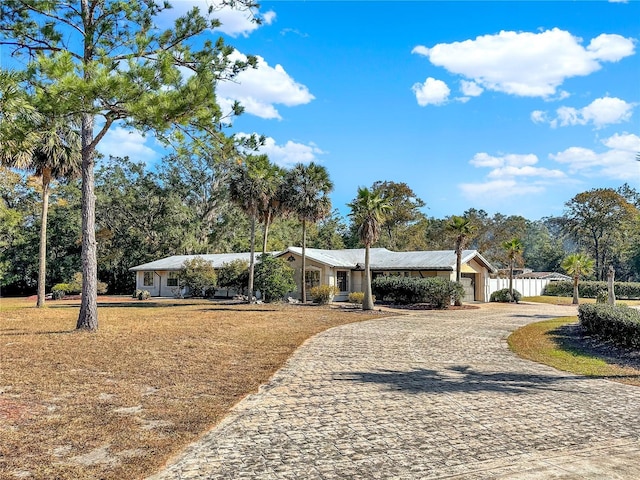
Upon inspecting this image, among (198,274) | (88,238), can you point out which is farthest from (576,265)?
(88,238)

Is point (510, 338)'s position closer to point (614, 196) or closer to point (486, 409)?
point (486, 409)

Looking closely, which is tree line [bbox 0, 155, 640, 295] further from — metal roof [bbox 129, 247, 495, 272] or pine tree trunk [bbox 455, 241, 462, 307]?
pine tree trunk [bbox 455, 241, 462, 307]

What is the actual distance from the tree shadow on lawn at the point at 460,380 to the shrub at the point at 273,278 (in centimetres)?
2058

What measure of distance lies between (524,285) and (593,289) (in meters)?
6.43

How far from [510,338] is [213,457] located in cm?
1282

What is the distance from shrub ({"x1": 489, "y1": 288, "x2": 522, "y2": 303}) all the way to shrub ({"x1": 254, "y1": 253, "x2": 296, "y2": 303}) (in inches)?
625

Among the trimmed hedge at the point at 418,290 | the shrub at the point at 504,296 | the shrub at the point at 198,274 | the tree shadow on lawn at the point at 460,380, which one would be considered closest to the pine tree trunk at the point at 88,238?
the tree shadow on lawn at the point at 460,380

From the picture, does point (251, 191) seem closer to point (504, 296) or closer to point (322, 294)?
point (322, 294)

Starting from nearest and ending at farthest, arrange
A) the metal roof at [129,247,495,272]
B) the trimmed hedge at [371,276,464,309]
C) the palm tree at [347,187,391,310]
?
the palm tree at [347,187,391,310]
the trimmed hedge at [371,276,464,309]
the metal roof at [129,247,495,272]

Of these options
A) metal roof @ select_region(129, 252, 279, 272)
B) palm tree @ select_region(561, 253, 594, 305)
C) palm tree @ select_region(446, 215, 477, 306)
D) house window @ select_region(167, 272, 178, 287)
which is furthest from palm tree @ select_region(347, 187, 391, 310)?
house window @ select_region(167, 272, 178, 287)

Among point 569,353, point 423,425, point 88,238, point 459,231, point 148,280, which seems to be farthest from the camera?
point 148,280

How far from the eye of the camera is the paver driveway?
201 inches

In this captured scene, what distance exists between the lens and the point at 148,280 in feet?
143

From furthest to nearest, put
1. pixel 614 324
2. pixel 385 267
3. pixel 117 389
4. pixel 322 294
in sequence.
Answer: pixel 385 267 → pixel 322 294 → pixel 614 324 → pixel 117 389
